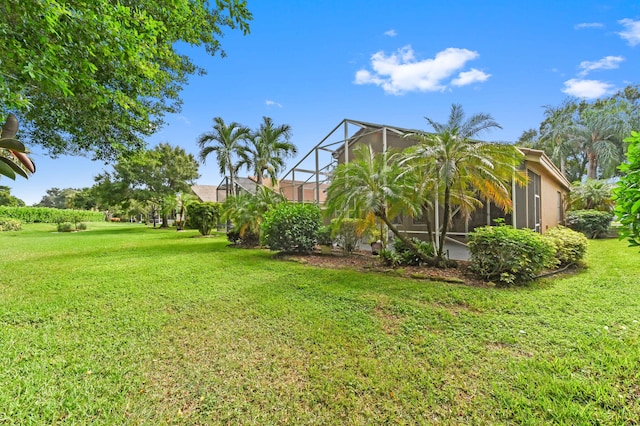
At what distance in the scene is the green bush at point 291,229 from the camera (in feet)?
32.1

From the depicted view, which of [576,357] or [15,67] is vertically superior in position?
[15,67]

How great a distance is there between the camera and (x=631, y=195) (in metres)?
2.04

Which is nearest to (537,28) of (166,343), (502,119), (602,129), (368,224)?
(502,119)

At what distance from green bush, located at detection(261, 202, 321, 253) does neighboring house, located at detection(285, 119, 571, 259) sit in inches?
97.0

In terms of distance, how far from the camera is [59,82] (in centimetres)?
293

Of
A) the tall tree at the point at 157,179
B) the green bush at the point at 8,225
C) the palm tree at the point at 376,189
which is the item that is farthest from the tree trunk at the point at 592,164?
the green bush at the point at 8,225

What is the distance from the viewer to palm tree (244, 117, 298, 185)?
18.2 m

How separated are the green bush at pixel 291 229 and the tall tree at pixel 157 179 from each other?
883 inches

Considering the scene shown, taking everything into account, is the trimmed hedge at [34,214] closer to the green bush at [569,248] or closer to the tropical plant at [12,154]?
the tropical plant at [12,154]

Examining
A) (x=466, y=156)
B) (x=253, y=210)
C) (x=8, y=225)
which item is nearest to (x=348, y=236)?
(x=466, y=156)

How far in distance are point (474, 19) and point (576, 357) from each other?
30.9ft

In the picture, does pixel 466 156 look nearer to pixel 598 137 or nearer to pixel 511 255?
pixel 511 255

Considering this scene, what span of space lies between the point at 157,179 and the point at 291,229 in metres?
25.7

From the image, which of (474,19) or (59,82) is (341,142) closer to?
(474,19)
